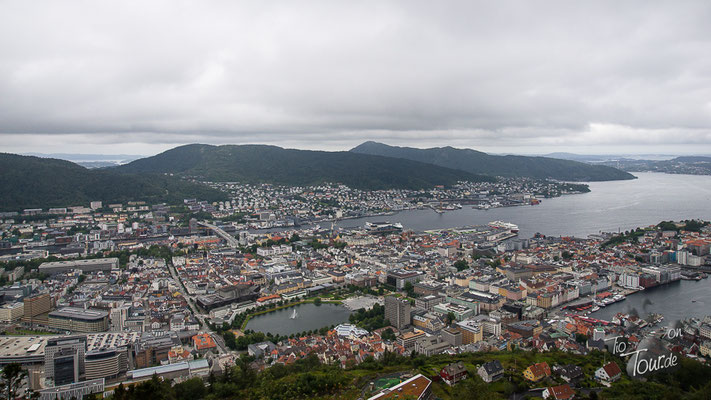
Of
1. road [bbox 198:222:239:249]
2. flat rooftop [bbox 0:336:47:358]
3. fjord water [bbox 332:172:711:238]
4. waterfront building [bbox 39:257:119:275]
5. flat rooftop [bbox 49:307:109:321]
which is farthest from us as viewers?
fjord water [bbox 332:172:711:238]

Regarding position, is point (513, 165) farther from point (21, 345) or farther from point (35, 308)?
point (21, 345)

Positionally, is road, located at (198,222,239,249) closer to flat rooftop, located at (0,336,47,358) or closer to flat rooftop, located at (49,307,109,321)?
flat rooftop, located at (49,307,109,321)

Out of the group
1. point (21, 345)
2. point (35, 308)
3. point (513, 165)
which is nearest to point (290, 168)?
point (513, 165)

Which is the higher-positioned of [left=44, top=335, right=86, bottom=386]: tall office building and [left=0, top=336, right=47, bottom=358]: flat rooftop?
[left=44, top=335, right=86, bottom=386]: tall office building

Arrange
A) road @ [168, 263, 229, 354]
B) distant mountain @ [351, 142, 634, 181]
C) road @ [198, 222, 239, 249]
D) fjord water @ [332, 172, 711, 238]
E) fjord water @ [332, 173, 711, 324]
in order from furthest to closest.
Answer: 1. distant mountain @ [351, 142, 634, 181]
2. fjord water @ [332, 172, 711, 238]
3. road @ [198, 222, 239, 249]
4. fjord water @ [332, 173, 711, 324]
5. road @ [168, 263, 229, 354]

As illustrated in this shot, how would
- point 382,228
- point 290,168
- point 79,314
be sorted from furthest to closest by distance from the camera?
1. point 290,168
2. point 382,228
3. point 79,314

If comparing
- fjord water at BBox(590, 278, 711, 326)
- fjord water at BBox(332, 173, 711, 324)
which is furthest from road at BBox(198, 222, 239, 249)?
fjord water at BBox(590, 278, 711, 326)

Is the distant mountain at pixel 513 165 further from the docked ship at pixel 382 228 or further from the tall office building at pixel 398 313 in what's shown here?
the tall office building at pixel 398 313
